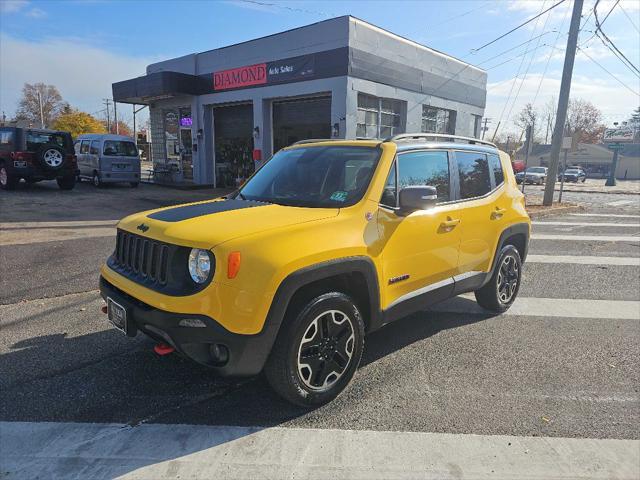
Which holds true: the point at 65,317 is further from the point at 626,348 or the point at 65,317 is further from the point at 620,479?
the point at 626,348

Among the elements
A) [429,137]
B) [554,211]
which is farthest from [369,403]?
[554,211]

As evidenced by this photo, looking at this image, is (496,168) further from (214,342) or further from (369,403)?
(214,342)

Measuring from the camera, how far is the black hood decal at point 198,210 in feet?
10.6

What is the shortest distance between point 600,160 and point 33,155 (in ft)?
242

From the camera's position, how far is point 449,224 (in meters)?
3.94

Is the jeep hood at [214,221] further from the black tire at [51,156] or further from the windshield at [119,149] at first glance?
the windshield at [119,149]

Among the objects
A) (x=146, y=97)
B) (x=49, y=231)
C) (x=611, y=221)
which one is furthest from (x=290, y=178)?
(x=146, y=97)

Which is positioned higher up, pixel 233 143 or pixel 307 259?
pixel 233 143

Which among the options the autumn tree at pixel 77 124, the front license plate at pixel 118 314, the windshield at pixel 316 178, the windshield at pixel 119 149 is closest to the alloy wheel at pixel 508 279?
the windshield at pixel 316 178

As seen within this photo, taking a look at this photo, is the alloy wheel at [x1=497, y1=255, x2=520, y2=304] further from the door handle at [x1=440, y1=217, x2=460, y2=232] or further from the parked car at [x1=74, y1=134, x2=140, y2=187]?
the parked car at [x1=74, y1=134, x2=140, y2=187]

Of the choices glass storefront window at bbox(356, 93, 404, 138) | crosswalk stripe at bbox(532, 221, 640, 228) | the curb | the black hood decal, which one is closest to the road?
the black hood decal

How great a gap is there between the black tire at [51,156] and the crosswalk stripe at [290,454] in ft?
49.0

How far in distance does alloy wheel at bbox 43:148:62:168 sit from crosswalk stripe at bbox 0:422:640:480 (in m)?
15.0

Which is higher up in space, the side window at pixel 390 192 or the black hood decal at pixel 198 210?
the side window at pixel 390 192
